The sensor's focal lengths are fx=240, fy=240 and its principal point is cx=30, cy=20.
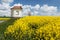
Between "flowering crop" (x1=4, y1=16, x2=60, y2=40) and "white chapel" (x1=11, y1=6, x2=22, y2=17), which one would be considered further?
"white chapel" (x1=11, y1=6, x2=22, y2=17)

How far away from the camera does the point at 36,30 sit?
714cm

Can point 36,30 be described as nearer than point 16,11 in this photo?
Yes

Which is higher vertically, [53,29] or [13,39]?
[53,29]

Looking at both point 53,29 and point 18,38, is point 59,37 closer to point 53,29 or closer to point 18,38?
point 53,29

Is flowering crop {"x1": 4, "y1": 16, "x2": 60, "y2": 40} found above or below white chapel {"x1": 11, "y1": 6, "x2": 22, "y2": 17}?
above

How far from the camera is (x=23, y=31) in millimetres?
7809

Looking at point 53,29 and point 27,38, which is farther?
point 27,38

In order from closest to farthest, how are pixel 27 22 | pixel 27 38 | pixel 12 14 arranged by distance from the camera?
1. pixel 27 38
2. pixel 27 22
3. pixel 12 14

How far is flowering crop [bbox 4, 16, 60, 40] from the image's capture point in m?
6.39

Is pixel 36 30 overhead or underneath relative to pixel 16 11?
overhead

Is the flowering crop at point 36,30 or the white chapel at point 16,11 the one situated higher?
the flowering crop at point 36,30

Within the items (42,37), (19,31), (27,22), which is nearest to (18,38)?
(19,31)

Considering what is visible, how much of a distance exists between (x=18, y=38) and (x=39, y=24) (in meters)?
0.85

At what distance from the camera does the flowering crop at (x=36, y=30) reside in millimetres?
6391
